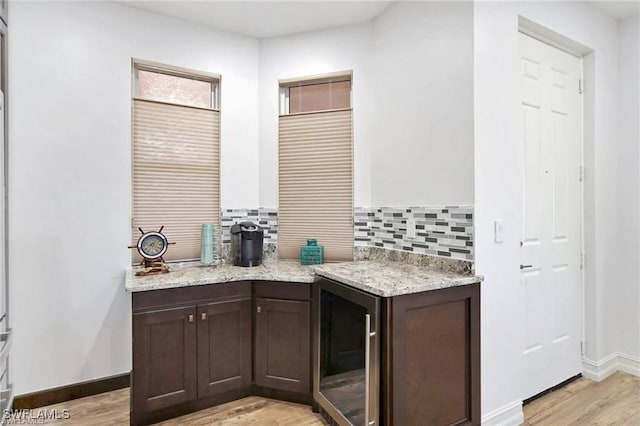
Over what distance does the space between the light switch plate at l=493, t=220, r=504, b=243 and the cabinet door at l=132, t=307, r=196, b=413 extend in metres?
1.96

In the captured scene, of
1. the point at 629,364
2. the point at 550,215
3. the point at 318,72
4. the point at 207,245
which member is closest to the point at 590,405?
the point at 629,364

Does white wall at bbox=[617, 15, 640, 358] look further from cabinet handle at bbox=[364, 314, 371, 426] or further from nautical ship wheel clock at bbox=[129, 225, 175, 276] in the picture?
nautical ship wheel clock at bbox=[129, 225, 175, 276]

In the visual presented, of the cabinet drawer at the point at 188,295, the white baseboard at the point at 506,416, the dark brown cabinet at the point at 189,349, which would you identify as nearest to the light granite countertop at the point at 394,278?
the cabinet drawer at the point at 188,295

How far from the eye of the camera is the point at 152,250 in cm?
249

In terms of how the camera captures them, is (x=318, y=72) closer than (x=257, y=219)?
Yes

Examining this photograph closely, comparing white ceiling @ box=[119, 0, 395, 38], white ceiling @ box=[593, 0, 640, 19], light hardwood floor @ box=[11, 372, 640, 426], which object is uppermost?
white ceiling @ box=[593, 0, 640, 19]

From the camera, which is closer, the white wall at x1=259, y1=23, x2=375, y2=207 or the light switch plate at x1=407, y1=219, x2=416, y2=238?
the light switch plate at x1=407, y1=219, x2=416, y2=238

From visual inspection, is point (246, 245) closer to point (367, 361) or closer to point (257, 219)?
point (257, 219)

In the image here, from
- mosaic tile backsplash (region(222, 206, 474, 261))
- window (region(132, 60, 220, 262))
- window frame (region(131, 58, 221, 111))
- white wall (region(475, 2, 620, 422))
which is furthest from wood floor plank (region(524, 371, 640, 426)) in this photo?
window frame (region(131, 58, 221, 111))

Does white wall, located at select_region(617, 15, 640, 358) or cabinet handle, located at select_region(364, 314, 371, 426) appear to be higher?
white wall, located at select_region(617, 15, 640, 358)

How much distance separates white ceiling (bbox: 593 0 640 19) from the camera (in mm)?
2639

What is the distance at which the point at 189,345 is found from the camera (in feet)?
7.30

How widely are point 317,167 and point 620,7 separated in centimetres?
267

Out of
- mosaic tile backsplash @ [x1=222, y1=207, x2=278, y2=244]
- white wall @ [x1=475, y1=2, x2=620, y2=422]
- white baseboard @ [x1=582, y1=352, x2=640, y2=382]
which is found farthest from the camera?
mosaic tile backsplash @ [x1=222, y1=207, x2=278, y2=244]
